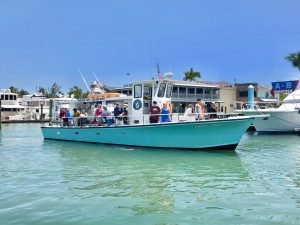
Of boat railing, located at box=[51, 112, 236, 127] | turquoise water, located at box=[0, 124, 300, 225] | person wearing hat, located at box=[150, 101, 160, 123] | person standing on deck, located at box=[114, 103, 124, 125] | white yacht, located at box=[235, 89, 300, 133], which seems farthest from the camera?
white yacht, located at box=[235, 89, 300, 133]

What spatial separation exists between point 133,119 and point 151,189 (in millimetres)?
10657

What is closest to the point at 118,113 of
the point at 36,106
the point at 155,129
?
the point at 155,129

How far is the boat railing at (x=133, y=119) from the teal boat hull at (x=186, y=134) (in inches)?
16.4

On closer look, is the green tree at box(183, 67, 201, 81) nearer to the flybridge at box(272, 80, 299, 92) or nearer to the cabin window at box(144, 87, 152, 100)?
the flybridge at box(272, 80, 299, 92)

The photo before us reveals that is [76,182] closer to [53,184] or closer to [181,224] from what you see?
[53,184]

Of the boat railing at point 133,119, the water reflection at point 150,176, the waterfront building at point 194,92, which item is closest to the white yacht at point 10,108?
the waterfront building at point 194,92

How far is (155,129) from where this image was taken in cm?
1853

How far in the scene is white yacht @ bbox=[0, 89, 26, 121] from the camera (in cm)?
6794

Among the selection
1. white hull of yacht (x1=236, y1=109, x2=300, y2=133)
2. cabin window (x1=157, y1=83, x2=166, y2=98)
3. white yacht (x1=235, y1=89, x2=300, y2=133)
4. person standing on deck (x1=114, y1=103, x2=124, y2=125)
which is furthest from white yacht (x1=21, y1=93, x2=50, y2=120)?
cabin window (x1=157, y1=83, x2=166, y2=98)

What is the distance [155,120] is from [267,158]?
18.0ft

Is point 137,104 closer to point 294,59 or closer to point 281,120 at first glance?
point 281,120

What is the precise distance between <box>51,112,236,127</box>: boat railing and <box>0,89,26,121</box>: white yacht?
44676 mm

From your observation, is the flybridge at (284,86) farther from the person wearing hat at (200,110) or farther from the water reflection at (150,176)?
the water reflection at (150,176)

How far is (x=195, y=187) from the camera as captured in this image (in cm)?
1016
